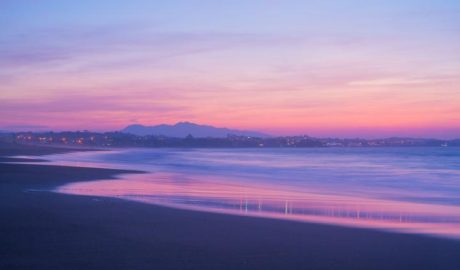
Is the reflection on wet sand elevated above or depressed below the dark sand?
below

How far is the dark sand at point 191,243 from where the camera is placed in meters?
9.18

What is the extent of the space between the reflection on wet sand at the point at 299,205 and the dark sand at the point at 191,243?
4.56 ft

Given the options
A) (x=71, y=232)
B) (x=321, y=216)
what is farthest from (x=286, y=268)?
(x=321, y=216)

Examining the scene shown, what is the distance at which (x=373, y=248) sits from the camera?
1070cm

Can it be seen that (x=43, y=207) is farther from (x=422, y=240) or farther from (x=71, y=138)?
(x=71, y=138)

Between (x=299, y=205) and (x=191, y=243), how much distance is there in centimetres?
795

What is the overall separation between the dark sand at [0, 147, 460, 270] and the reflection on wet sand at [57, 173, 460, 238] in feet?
4.56

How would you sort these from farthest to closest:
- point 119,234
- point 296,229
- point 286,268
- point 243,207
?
point 243,207 < point 296,229 < point 119,234 < point 286,268

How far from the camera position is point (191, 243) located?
10859 millimetres

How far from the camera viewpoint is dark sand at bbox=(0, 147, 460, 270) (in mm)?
9180

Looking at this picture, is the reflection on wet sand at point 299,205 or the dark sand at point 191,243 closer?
the dark sand at point 191,243

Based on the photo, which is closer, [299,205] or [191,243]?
[191,243]

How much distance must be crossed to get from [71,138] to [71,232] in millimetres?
193127

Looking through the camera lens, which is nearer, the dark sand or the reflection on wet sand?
the dark sand
